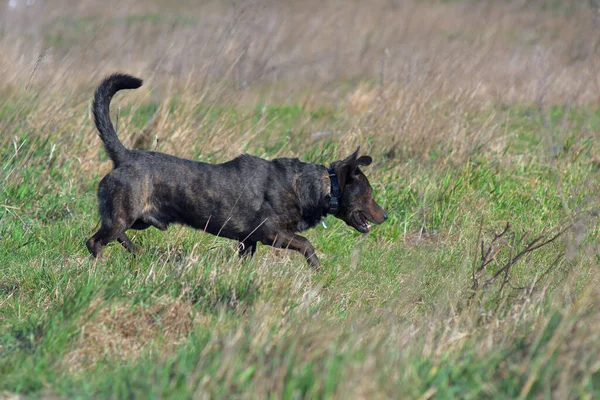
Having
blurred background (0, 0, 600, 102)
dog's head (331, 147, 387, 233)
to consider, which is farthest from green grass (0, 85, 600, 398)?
blurred background (0, 0, 600, 102)

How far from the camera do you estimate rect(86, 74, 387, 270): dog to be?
5.53 meters

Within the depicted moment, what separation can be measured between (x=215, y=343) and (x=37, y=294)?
177cm

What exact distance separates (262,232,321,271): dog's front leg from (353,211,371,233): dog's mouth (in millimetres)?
483

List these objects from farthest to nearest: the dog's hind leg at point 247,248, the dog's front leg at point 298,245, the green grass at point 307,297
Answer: the dog's hind leg at point 247,248, the dog's front leg at point 298,245, the green grass at point 307,297

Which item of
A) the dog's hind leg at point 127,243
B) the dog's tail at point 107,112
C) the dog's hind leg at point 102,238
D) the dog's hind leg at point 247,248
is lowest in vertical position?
the dog's hind leg at point 247,248

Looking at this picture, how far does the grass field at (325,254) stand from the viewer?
133 inches

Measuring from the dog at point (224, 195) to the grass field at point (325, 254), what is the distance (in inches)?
9.3

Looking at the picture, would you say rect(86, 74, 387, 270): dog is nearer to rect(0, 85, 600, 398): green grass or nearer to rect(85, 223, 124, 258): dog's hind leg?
rect(85, 223, 124, 258): dog's hind leg

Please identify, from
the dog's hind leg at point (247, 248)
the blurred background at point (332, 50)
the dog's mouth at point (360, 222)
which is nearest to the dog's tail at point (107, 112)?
the blurred background at point (332, 50)

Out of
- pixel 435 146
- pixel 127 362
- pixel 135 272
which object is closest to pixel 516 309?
pixel 127 362

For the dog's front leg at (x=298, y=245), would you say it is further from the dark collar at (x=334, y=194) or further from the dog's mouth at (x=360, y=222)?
the dog's mouth at (x=360, y=222)

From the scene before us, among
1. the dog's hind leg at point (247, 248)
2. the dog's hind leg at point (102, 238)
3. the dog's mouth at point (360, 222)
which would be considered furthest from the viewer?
the dog's mouth at point (360, 222)

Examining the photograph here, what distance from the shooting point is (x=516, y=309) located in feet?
14.0

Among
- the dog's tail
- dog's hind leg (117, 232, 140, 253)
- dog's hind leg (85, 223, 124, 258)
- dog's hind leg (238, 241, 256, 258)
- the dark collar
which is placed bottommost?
dog's hind leg (238, 241, 256, 258)
